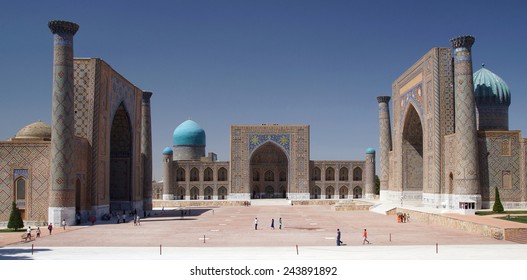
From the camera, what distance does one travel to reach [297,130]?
6481cm

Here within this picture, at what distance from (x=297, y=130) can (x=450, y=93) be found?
1097 inches

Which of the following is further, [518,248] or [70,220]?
[70,220]

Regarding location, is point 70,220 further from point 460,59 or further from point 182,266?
point 460,59

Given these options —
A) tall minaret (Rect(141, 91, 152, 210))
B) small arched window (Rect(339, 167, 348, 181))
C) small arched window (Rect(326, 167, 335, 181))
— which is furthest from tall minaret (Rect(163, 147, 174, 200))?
small arched window (Rect(339, 167, 348, 181))

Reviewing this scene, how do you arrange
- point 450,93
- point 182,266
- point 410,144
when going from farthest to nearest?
1. point 410,144
2. point 450,93
3. point 182,266

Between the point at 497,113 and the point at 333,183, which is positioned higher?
the point at 497,113

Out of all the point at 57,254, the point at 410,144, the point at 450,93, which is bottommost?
the point at 57,254

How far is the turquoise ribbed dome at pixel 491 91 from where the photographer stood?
41531 mm

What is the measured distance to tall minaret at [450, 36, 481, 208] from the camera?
3381 cm

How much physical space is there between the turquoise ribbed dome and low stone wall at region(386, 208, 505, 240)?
11539 mm

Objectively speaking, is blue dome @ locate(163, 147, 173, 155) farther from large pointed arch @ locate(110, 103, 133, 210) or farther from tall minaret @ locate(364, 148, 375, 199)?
large pointed arch @ locate(110, 103, 133, 210)

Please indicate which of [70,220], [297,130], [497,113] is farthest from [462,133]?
[297,130]

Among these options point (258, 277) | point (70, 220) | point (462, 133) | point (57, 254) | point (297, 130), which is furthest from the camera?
point (297, 130)

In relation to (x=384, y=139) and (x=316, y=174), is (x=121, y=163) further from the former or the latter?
(x=316, y=174)
